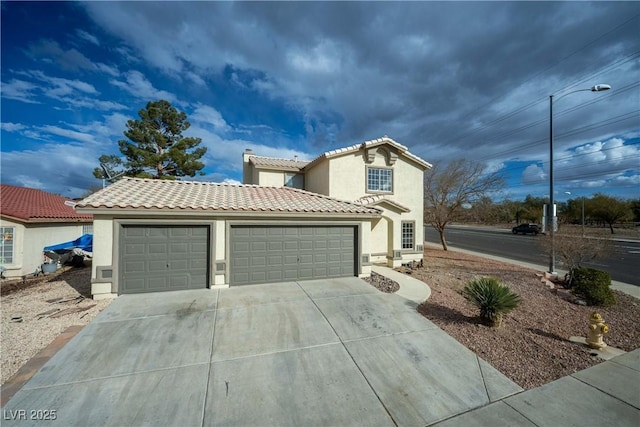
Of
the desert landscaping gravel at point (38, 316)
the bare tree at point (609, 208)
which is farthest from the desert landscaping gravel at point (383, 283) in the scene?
the bare tree at point (609, 208)

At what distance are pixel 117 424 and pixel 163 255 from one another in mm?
6183

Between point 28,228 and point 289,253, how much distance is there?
47.1 feet

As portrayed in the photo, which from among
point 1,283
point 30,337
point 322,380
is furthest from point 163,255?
point 1,283

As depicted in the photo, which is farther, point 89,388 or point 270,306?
point 270,306

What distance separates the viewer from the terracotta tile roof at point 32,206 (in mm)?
13094

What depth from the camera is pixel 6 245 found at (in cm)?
1248

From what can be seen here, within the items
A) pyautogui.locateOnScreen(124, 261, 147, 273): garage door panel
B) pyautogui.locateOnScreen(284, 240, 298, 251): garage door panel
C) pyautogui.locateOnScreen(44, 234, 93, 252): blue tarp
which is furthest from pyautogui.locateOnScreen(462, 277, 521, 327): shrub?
pyautogui.locateOnScreen(44, 234, 93, 252): blue tarp

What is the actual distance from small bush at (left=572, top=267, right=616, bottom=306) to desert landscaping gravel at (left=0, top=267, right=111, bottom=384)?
590 inches

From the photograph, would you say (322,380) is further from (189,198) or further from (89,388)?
(189,198)

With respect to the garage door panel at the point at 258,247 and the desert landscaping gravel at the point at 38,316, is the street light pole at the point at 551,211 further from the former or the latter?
the desert landscaping gravel at the point at 38,316

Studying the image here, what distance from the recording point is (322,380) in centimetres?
428

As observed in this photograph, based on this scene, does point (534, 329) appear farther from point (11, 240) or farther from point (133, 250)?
point (11, 240)

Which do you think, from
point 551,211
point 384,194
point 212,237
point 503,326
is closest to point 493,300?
point 503,326

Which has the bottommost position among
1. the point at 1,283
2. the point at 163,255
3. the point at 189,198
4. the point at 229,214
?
the point at 1,283
